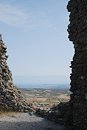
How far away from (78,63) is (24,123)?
587 centimetres

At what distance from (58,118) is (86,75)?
6.52m

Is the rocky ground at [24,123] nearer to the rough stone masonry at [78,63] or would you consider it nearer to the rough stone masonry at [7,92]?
the rough stone masonry at [7,92]

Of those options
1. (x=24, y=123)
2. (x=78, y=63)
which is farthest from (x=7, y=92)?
(x=78, y=63)

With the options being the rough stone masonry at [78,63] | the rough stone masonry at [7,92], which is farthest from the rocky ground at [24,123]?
the rough stone masonry at [78,63]

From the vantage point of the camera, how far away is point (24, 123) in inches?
902

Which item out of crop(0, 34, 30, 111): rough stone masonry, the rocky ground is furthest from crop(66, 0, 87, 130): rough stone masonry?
crop(0, 34, 30, 111): rough stone masonry

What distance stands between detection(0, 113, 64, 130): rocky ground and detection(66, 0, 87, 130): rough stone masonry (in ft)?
8.03

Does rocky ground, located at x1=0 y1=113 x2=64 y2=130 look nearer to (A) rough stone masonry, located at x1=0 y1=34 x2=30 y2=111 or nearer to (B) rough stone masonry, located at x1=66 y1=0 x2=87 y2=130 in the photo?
(A) rough stone masonry, located at x1=0 y1=34 x2=30 y2=111

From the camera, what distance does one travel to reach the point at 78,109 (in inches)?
739

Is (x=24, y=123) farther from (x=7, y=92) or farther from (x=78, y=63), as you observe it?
(x=78, y=63)

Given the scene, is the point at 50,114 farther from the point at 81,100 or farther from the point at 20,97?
the point at 81,100

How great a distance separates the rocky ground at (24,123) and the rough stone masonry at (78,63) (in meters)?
2.45

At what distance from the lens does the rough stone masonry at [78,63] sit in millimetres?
18391

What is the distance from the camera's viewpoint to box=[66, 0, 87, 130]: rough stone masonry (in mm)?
18391
